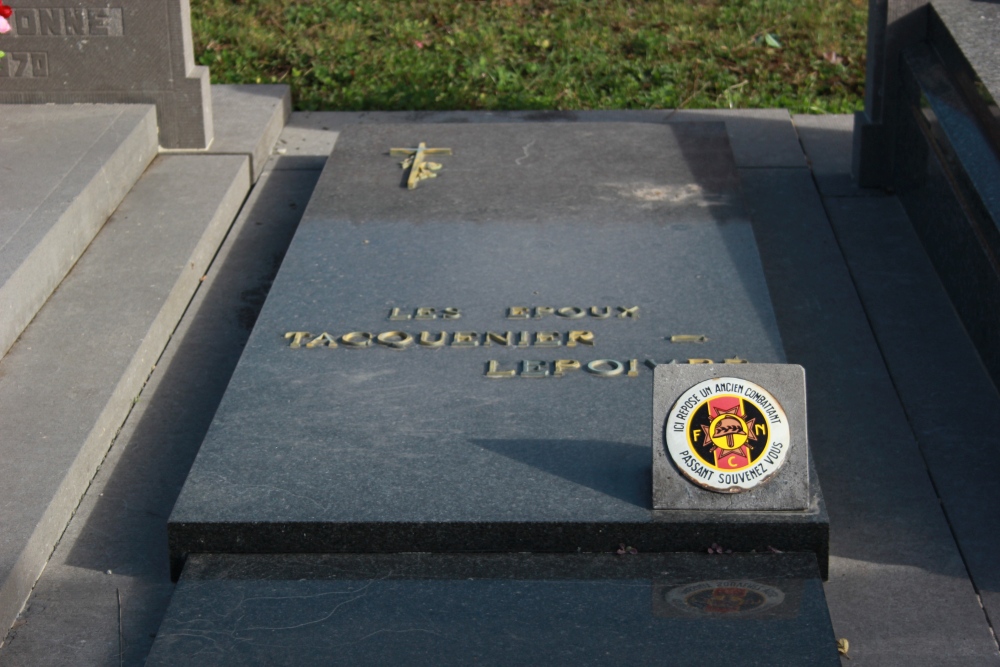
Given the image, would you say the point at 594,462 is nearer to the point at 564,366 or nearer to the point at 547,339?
the point at 564,366

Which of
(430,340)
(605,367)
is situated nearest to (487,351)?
(430,340)

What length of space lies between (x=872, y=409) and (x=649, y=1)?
196 inches

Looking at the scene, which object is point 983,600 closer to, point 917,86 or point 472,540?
point 472,540

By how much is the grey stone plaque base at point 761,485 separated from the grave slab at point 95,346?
1.74 meters

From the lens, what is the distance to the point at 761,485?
3.30 meters

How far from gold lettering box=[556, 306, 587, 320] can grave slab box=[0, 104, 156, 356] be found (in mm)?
1938

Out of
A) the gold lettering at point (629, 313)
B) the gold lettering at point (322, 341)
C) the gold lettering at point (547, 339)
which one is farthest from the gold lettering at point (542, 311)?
the gold lettering at point (322, 341)

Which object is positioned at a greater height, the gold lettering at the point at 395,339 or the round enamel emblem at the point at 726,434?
the round enamel emblem at the point at 726,434

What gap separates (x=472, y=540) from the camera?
132 inches

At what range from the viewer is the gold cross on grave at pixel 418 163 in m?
5.56

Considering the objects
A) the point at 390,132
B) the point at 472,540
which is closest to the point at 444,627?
the point at 472,540

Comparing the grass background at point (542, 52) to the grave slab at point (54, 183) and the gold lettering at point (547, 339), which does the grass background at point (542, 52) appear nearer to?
the grave slab at point (54, 183)

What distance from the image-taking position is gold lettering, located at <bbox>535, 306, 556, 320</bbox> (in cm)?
436

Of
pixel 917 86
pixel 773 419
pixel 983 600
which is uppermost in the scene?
pixel 917 86
